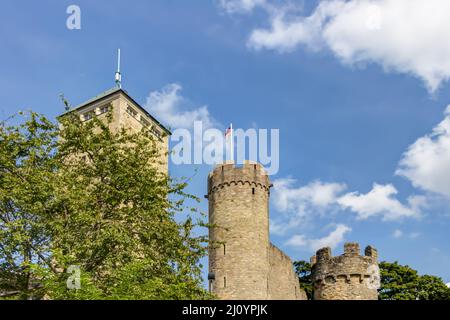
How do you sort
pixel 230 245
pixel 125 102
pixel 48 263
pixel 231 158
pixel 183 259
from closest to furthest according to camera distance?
pixel 48 263 → pixel 183 259 → pixel 230 245 → pixel 231 158 → pixel 125 102

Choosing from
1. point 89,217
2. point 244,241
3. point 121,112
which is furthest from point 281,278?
point 121,112

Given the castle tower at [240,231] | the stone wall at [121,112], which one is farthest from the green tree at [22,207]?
the stone wall at [121,112]

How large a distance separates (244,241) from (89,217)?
16104 mm

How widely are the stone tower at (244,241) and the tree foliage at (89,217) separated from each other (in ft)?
36.5

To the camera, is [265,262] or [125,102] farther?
[125,102]

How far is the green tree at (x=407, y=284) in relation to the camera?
4379 centimetres

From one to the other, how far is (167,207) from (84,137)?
423 cm

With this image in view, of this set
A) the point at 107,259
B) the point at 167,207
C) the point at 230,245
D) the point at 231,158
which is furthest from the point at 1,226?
the point at 231,158

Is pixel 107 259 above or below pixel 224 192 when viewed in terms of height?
below

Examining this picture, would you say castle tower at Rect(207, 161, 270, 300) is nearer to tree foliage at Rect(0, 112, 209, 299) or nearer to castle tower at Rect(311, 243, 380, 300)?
castle tower at Rect(311, 243, 380, 300)

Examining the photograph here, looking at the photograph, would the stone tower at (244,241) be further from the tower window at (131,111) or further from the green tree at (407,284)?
the tower window at (131,111)

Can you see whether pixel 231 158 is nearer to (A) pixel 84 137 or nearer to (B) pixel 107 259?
(A) pixel 84 137

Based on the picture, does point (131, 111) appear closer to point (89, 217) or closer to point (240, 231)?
point (240, 231)

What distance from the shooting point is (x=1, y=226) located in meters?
19.6
